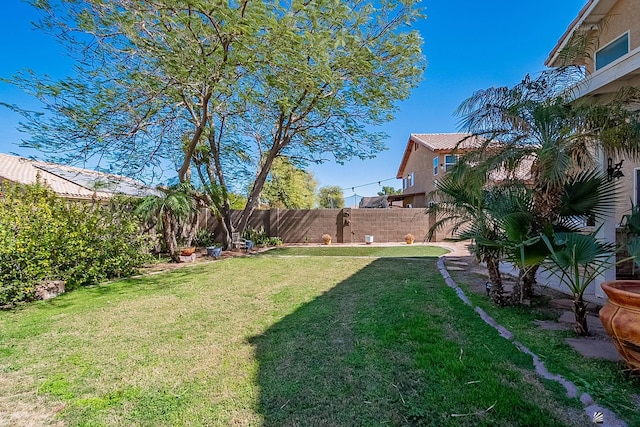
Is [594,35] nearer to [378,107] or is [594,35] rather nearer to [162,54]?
[378,107]

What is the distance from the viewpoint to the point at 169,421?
8.16 feet

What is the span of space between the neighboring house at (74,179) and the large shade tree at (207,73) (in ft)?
3.14

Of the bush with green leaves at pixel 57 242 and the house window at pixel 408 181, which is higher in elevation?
the house window at pixel 408 181

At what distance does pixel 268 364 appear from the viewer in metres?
3.41

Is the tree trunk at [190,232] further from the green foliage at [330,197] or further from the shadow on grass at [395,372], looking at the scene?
the green foliage at [330,197]

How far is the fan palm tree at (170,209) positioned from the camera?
10.4 meters

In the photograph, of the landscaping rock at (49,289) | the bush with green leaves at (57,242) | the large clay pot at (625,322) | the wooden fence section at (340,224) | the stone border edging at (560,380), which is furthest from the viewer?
the wooden fence section at (340,224)

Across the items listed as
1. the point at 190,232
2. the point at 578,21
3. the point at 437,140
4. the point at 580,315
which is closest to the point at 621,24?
the point at 578,21

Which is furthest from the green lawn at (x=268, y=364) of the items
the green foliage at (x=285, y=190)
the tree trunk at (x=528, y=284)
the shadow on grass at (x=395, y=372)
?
the green foliage at (x=285, y=190)

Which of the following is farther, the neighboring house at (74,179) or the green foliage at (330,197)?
the green foliage at (330,197)

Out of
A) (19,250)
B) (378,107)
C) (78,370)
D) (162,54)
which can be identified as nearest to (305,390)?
(78,370)

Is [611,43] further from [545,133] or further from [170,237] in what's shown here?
[170,237]

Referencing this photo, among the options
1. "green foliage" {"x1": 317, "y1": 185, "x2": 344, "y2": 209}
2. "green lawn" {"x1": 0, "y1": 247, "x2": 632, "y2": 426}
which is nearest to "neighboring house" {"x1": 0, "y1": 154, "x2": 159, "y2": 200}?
"green lawn" {"x1": 0, "y1": 247, "x2": 632, "y2": 426}

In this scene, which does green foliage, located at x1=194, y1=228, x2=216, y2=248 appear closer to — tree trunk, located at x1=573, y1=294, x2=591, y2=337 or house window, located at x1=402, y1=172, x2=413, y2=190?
tree trunk, located at x1=573, y1=294, x2=591, y2=337
